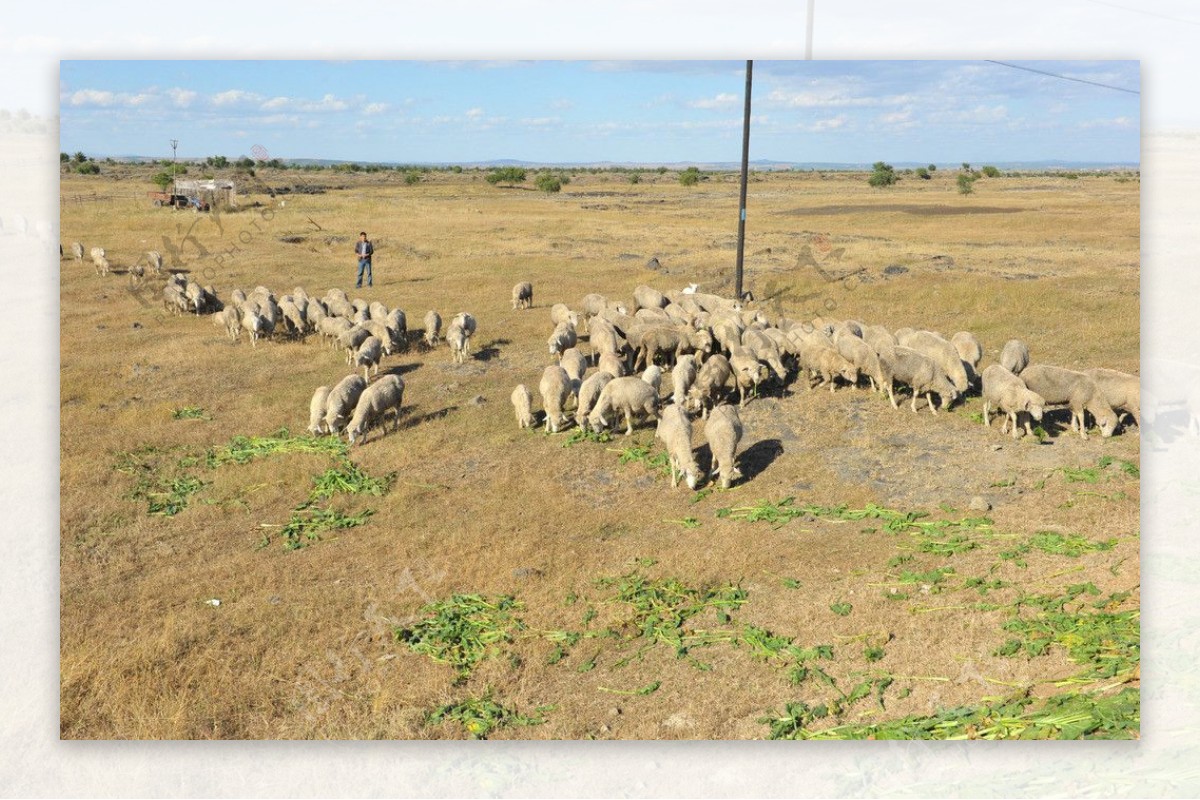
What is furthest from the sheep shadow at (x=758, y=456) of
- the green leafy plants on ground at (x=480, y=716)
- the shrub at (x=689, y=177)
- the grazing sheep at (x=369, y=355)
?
the shrub at (x=689, y=177)

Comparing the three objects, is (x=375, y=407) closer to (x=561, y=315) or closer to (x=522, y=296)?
(x=561, y=315)

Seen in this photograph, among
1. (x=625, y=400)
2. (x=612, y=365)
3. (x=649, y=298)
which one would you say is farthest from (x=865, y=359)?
(x=649, y=298)

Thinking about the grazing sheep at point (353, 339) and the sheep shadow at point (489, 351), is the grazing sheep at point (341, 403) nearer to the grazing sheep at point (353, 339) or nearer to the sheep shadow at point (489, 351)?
the grazing sheep at point (353, 339)

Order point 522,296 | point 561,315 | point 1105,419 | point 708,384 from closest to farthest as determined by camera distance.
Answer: point 1105,419
point 708,384
point 561,315
point 522,296

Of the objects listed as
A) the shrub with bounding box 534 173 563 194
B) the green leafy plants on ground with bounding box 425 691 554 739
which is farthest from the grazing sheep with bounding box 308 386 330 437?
the shrub with bounding box 534 173 563 194

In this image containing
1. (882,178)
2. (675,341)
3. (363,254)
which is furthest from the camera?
(882,178)

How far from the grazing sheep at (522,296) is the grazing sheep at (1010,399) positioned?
1441cm

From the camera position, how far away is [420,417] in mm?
15703

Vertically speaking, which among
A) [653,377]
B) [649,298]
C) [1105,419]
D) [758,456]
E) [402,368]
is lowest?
[758,456]

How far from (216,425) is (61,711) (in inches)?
324

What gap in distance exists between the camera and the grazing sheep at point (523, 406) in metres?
14.8

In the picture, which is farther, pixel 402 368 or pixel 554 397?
pixel 402 368

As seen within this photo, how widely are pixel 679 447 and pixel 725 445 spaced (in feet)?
2.10

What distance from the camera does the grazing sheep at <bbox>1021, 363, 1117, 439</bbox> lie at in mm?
13406
